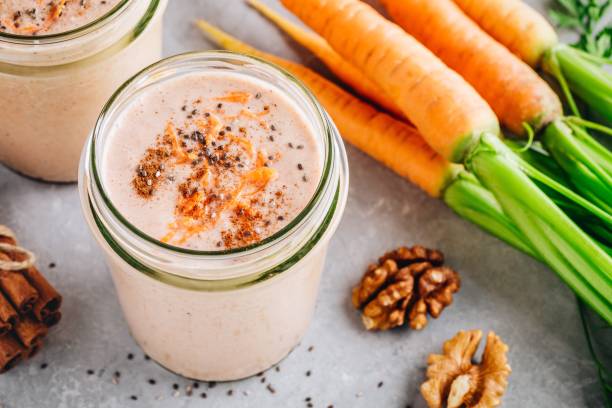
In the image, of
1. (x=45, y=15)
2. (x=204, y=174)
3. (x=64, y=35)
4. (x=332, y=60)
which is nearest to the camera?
(x=204, y=174)

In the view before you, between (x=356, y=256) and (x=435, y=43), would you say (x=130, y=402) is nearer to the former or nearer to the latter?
(x=356, y=256)

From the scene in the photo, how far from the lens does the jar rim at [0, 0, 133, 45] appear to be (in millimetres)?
1658

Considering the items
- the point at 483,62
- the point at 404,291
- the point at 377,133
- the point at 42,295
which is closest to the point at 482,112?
the point at 483,62

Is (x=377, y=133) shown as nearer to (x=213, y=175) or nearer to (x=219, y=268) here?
(x=213, y=175)

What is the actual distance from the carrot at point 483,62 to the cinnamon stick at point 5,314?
1.31 metres

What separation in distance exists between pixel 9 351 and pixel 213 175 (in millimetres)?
756

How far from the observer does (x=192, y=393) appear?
198 cm

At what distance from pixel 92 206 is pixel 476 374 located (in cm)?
100

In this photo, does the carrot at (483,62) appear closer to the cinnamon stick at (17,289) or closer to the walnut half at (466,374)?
the walnut half at (466,374)

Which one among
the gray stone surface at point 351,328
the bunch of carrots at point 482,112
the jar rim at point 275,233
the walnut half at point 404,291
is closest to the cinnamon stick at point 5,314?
the gray stone surface at point 351,328

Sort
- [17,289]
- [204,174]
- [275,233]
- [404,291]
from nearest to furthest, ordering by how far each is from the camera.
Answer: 1. [275,233]
2. [204,174]
3. [17,289]
4. [404,291]

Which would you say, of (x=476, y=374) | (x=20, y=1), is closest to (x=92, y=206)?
(x=20, y=1)

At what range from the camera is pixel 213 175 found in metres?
1.54

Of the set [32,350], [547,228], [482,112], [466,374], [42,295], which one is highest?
[482,112]
